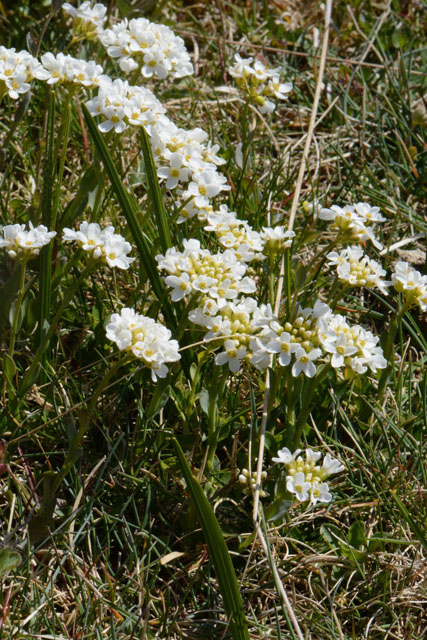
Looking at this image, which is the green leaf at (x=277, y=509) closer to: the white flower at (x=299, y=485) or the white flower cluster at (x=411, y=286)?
the white flower at (x=299, y=485)

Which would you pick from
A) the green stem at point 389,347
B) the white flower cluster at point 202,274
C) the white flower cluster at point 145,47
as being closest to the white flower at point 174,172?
the white flower cluster at point 202,274

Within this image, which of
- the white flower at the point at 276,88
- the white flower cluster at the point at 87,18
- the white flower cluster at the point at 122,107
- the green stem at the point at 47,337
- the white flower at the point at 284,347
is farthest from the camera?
the white flower at the point at 276,88

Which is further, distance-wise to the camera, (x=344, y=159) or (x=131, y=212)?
(x=344, y=159)

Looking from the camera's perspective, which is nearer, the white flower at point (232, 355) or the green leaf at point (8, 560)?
the green leaf at point (8, 560)

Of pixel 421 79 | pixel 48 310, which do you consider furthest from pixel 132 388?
pixel 421 79

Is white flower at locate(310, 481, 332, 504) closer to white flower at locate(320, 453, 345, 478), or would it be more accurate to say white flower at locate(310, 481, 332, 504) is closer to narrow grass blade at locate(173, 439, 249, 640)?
white flower at locate(320, 453, 345, 478)

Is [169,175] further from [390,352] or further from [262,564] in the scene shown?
[262,564]

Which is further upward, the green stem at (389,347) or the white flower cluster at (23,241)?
the white flower cluster at (23,241)
